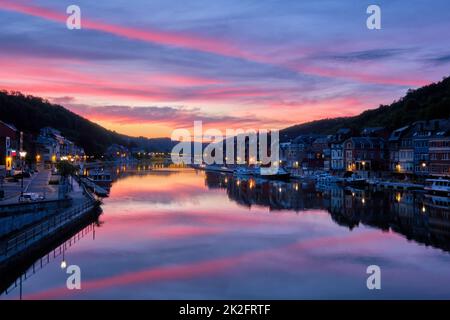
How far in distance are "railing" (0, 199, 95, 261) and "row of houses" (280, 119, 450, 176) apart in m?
40.2

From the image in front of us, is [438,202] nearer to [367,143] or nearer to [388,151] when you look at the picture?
[388,151]

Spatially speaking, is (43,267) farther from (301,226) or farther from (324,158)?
(324,158)

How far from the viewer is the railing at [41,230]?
20.9 metres

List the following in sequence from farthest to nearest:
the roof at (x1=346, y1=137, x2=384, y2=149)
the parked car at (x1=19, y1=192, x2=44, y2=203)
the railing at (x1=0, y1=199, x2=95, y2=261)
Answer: the roof at (x1=346, y1=137, x2=384, y2=149), the parked car at (x1=19, y1=192, x2=44, y2=203), the railing at (x1=0, y1=199, x2=95, y2=261)

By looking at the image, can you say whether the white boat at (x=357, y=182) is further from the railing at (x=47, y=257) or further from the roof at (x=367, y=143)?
the railing at (x=47, y=257)

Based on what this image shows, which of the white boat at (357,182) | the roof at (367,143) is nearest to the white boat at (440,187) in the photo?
the white boat at (357,182)

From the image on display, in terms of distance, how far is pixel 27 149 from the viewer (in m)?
89.8

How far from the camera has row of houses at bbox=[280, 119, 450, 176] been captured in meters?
58.6

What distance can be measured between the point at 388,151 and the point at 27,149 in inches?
2323

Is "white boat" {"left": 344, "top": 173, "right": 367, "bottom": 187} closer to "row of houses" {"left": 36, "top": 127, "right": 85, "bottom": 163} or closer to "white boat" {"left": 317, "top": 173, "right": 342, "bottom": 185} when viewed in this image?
"white boat" {"left": 317, "top": 173, "right": 342, "bottom": 185}

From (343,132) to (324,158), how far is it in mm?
8761

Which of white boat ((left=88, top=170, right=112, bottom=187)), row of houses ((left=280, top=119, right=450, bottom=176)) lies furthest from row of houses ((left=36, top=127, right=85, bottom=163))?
row of houses ((left=280, top=119, right=450, bottom=176))

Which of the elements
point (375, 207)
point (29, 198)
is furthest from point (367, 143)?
point (29, 198)
